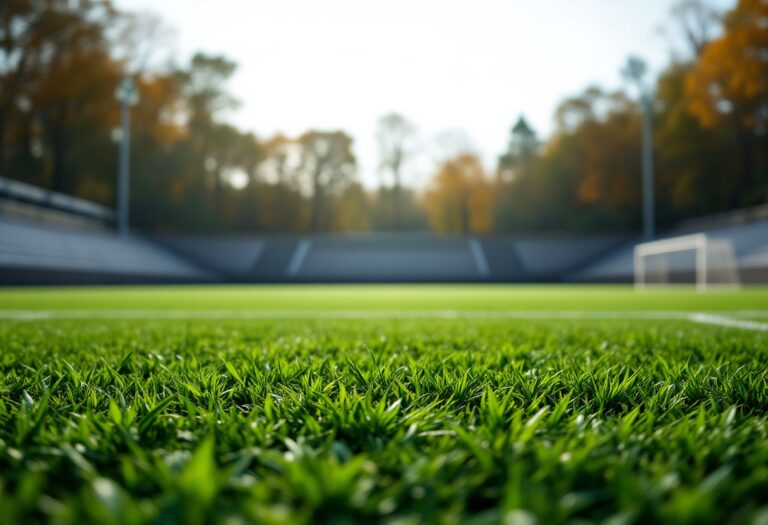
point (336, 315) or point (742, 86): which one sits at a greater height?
point (742, 86)

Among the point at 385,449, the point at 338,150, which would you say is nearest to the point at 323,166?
the point at 338,150

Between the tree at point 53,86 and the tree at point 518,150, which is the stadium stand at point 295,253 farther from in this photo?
the tree at point 518,150

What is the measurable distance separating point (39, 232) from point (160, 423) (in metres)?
26.4

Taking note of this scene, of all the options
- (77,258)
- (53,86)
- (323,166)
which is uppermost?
(53,86)

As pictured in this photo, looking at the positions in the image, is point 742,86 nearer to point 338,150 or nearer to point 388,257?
point 388,257

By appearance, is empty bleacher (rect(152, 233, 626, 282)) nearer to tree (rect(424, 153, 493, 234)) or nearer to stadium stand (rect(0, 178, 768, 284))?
stadium stand (rect(0, 178, 768, 284))

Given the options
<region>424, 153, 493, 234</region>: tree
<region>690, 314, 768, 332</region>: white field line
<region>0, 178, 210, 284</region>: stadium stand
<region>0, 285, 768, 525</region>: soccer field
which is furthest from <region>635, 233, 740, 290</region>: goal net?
<region>0, 178, 210, 284</region>: stadium stand

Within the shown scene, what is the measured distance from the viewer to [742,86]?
A: 26219mm

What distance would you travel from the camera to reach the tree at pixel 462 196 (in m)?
42.1

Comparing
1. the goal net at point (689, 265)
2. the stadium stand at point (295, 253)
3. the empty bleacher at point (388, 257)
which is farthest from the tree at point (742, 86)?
the empty bleacher at point (388, 257)

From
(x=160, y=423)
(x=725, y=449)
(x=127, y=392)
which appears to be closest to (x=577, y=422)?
(x=725, y=449)

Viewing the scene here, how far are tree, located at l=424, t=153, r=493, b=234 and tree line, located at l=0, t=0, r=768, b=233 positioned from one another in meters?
0.11

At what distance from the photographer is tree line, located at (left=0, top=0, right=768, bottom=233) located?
2772cm

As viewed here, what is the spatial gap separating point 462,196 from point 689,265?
21.5 meters
